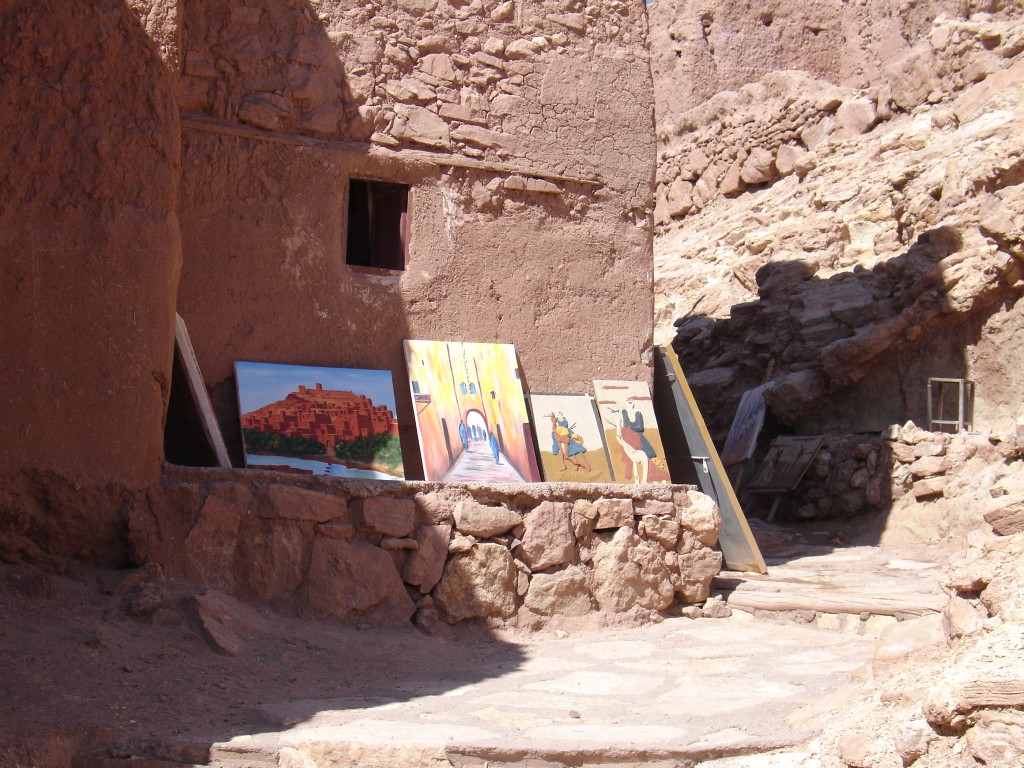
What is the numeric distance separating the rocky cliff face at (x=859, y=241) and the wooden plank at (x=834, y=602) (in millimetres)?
5180

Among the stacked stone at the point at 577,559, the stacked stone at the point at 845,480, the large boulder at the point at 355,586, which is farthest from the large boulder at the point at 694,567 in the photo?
the stacked stone at the point at 845,480

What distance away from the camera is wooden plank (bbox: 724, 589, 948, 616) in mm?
5750

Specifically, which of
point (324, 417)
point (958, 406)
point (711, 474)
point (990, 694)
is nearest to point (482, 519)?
point (324, 417)

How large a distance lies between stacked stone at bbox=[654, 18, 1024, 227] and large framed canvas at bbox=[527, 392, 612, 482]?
37.7 ft

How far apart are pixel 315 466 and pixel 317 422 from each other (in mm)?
283

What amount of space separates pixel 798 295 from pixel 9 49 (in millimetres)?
10287

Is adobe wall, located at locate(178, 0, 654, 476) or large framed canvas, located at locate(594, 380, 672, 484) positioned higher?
adobe wall, located at locate(178, 0, 654, 476)

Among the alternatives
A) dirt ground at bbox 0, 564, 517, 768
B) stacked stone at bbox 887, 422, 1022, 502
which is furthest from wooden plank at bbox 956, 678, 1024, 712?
stacked stone at bbox 887, 422, 1022, 502

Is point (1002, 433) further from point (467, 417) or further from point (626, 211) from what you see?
point (467, 417)

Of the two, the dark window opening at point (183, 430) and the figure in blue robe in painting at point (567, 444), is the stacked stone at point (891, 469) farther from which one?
the dark window opening at point (183, 430)

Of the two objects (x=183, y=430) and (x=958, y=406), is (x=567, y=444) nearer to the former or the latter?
(x=183, y=430)

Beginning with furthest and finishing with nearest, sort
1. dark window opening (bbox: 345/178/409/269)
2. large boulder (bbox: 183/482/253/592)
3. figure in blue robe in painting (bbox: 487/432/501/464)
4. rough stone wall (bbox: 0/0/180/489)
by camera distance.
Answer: dark window opening (bbox: 345/178/409/269) → figure in blue robe in painting (bbox: 487/432/501/464) → large boulder (bbox: 183/482/253/592) → rough stone wall (bbox: 0/0/180/489)

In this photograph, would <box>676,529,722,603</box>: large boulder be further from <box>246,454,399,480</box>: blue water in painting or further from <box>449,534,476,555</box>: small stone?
<box>246,454,399,480</box>: blue water in painting

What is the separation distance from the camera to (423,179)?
6434 millimetres
